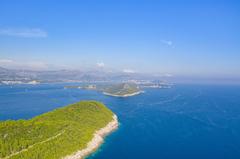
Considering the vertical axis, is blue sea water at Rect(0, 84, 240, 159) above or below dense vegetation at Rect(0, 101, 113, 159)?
below

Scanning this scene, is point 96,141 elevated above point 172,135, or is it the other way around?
point 96,141

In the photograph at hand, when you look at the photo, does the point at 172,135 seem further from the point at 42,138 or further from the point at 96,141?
the point at 42,138

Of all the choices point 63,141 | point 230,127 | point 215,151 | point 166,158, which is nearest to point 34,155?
point 63,141

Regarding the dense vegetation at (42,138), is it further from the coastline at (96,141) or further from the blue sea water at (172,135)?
the blue sea water at (172,135)

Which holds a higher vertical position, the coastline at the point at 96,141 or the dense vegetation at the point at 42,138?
the dense vegetation at the point at 42,138

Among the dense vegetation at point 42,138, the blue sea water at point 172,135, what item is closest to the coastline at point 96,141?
the dense vegetation at point 42,138

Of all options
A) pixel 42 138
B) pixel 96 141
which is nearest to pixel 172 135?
pixel 96 141

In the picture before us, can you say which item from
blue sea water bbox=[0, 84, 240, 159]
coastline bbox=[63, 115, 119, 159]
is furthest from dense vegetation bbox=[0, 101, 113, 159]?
blue sea water bbox=[0, 84, 240, 159]

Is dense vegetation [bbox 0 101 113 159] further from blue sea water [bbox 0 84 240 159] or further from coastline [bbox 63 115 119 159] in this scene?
blue sea water [bbox 0 84 240 159]

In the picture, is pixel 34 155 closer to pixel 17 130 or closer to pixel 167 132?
pixel 17 130
